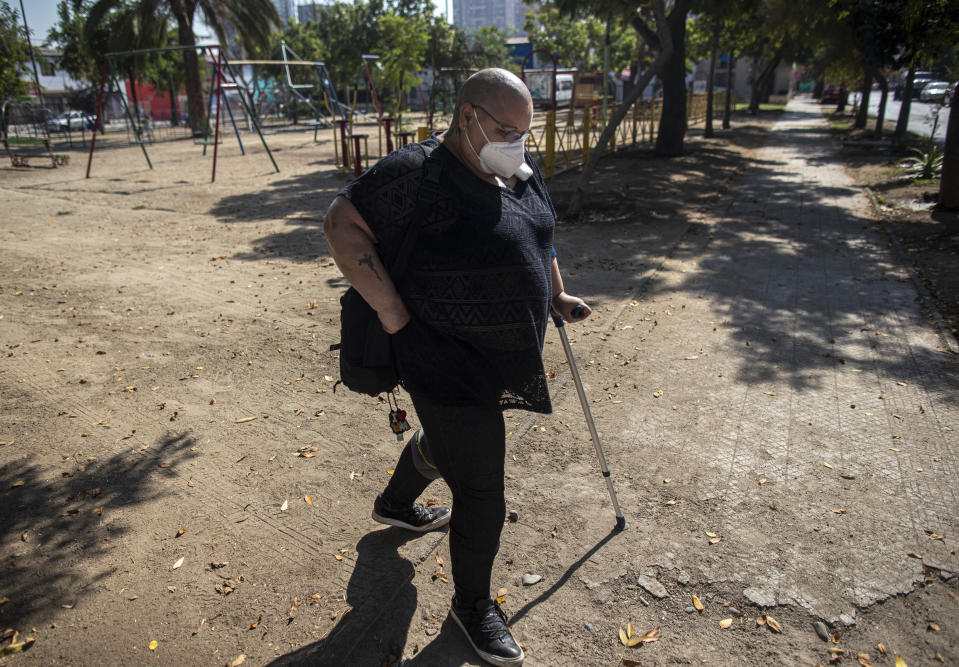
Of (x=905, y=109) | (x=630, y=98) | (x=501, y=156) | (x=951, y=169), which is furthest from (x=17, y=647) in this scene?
(x=905, y=109)

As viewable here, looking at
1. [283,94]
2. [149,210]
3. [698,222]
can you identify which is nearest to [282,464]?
[698,222]

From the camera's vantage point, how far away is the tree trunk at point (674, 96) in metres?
16.5

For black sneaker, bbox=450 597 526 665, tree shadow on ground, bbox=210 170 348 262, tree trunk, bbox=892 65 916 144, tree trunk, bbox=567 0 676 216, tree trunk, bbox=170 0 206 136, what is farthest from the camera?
tree trunk, bbox=170 0 206 136

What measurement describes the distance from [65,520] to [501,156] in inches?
107

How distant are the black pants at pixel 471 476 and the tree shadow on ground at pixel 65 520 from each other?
5.33 feet

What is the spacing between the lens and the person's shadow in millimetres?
2383

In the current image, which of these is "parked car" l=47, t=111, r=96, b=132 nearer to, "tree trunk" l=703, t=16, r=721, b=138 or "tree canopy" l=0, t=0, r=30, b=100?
"tree canopy" l=0, t=0, r=30, b=100

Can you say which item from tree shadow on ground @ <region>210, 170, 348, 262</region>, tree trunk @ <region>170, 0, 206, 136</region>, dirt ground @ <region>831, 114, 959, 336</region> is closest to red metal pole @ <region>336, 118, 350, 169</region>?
tree shadow on ground @ <region>210, 170, 348, 262</region>

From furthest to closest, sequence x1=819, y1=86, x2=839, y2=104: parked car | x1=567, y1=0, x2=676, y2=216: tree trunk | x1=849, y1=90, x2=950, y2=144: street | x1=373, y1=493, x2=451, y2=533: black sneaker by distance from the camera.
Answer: x1=819, y1=86, x2=839, y2=104: parked car → x1=849, y1=90, x2=950, y2=144: street → x1=567, y1=0, x2=676, y2=216: tree trunk → x1=373, y1=493, x2=451, y2=533: black sneaker

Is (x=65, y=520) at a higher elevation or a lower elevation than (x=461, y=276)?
lower

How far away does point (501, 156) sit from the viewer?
2.09 meters

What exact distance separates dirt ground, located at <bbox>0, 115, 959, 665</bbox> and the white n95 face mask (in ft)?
5.69

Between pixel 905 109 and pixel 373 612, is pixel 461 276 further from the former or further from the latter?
pixel 905 109

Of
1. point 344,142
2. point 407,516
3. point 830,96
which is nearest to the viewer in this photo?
point 407,516
